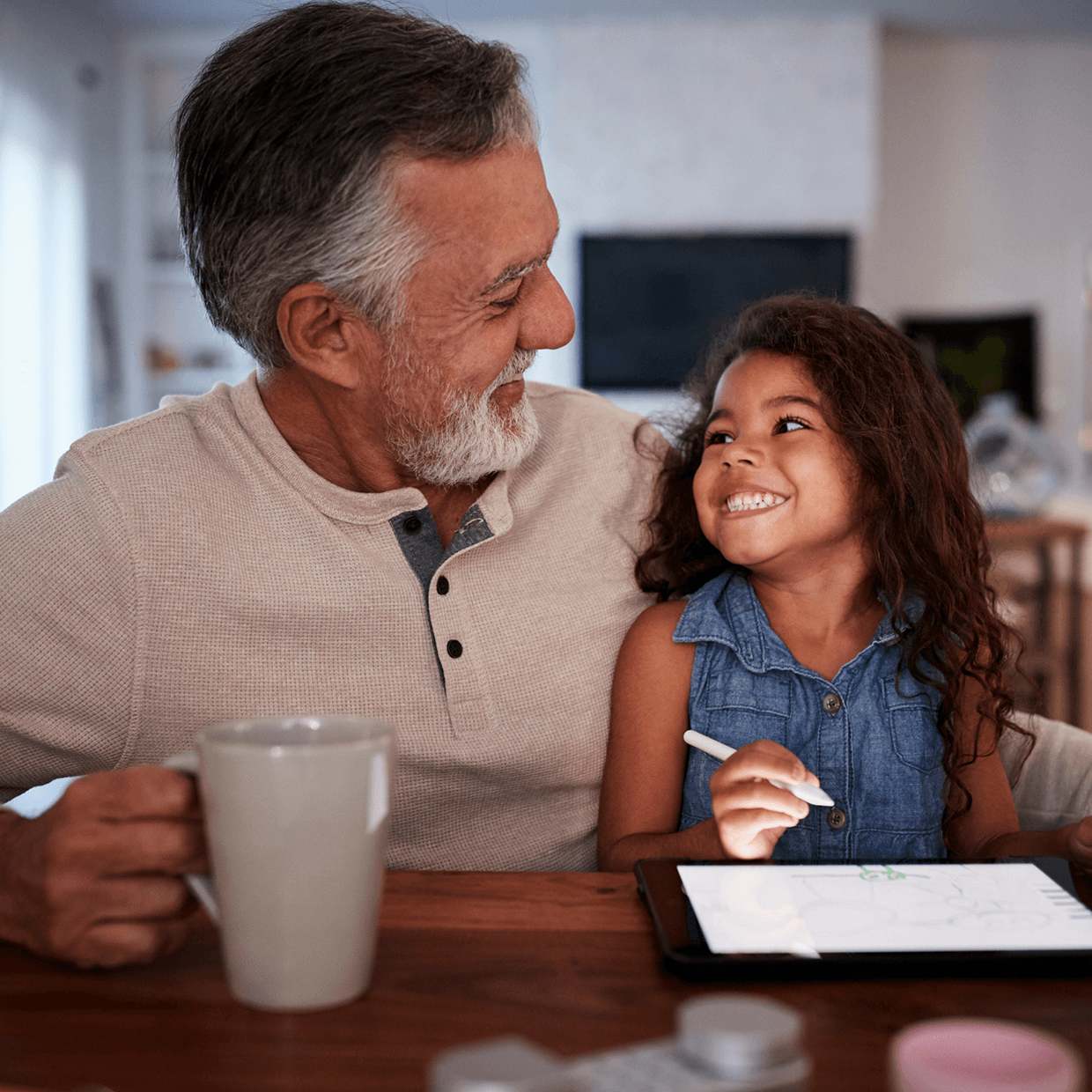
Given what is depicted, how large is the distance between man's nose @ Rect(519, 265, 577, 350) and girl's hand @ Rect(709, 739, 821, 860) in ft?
1.61

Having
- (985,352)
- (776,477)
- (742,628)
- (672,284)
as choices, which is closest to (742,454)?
(776,477)

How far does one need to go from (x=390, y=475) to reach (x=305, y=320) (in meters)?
0.17

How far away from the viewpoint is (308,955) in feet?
1.67

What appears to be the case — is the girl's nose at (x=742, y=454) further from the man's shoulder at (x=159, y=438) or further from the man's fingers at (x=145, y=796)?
the man's fingers at (x=145, y=796)

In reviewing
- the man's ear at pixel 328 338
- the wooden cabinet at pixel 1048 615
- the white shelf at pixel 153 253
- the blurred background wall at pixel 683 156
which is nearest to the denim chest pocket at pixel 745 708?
the man's ear at pixel 328 338

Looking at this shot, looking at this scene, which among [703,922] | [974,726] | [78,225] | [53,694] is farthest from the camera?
[78,225]

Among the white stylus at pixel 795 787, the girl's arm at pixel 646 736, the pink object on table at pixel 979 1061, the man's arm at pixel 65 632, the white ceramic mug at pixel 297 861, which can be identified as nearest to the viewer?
the pink object on table at pixel 979 1061

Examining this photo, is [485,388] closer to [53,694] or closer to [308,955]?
[53,694]

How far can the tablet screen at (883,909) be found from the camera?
1.87 ft

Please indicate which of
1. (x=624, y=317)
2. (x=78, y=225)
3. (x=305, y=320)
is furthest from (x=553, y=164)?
(x=305, y=320)

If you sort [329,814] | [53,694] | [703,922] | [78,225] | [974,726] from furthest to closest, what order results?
[78,225] < [974,726] < [53,694] < [703,922] < [329,814]

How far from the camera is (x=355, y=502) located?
1015 millimetres

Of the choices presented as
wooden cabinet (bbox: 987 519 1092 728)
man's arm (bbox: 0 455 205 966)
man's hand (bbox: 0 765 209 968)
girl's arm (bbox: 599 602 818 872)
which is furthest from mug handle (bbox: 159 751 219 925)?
wooden cabinet (bbox: 987 519 1092 728)

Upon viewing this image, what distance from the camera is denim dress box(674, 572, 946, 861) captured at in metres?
1.06
